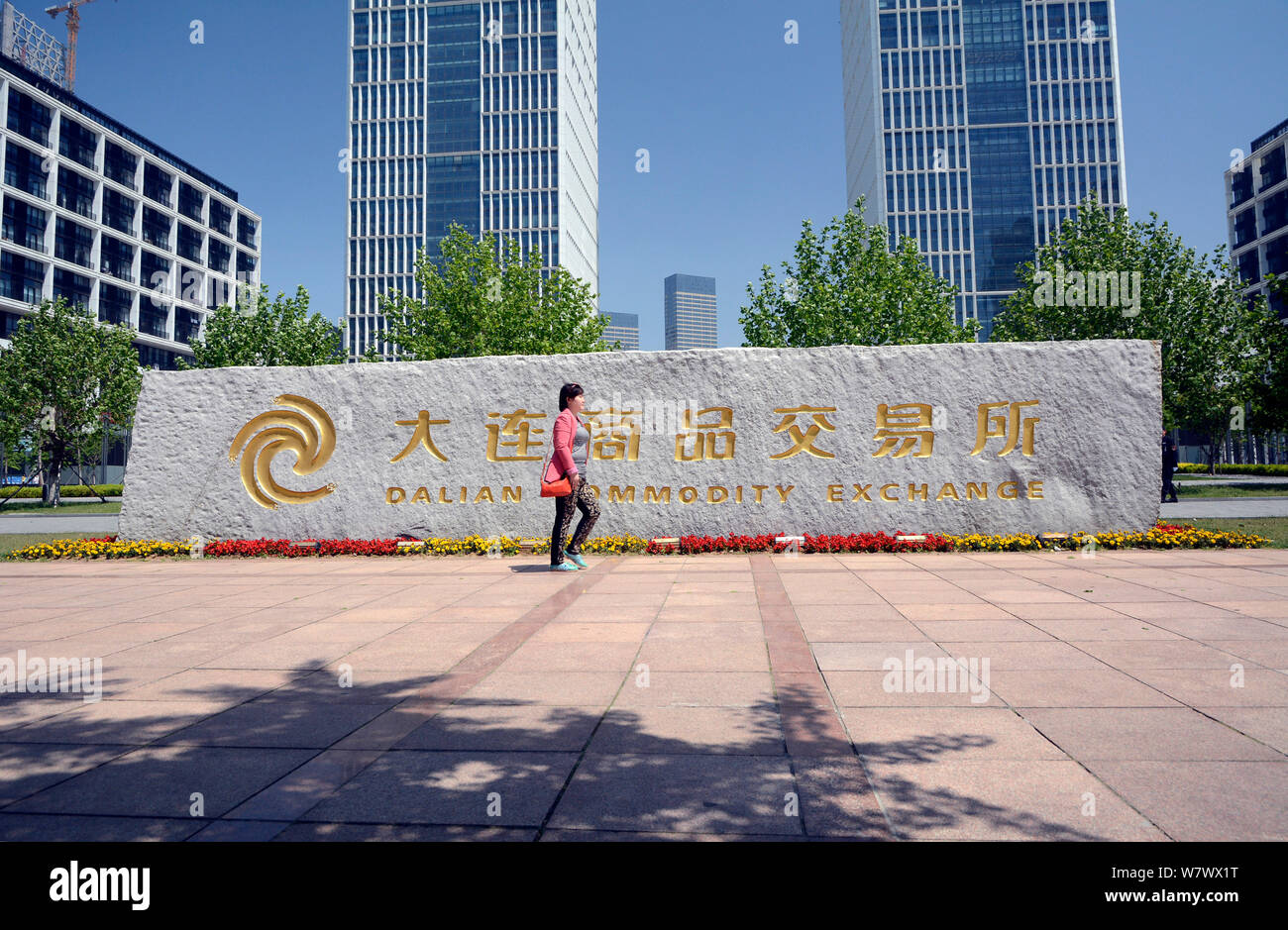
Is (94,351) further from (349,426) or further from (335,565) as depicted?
(335,565)

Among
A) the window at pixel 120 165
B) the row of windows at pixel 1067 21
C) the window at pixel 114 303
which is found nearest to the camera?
the window at pixel 114 303

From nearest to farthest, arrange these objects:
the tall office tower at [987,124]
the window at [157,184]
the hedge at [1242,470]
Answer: the hedge at [1242,470] < the window at [157,184] < the tall office tower at [987,124]

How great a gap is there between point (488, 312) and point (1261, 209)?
66.4 meters

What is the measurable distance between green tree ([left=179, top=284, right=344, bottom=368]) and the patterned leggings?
26922 millimetres

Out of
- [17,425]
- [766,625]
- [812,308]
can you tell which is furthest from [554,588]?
[17,425]

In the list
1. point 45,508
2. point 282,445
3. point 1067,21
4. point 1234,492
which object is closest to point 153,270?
Answer: point 45,508

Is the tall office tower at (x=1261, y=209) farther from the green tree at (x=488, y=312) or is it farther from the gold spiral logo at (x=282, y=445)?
the gold spiral logo at (x=282, y=445)

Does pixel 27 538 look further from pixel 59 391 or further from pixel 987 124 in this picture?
pixel 987 124

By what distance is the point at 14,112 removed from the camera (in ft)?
155

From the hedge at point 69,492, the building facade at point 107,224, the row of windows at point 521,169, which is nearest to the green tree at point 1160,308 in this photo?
the hedge at point 69,492

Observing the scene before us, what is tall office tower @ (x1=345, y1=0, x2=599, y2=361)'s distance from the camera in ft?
272

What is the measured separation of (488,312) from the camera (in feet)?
82.8

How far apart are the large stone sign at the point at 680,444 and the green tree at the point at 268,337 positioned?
21.6 m

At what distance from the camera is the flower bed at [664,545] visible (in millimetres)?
9852
